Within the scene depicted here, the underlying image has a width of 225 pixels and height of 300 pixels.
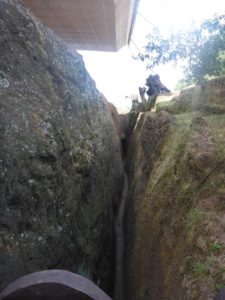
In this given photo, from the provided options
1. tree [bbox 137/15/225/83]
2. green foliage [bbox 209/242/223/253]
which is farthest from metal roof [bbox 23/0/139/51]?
green foliage [bbox 209/242/223/253]

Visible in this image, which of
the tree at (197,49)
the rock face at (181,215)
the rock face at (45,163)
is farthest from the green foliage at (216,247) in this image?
the tree at (197,49)

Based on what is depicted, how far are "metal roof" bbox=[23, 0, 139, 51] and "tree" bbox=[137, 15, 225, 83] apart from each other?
4.49m

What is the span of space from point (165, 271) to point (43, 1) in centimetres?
1177

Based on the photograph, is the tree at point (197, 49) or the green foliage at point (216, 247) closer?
the green foliage at point (216, 247)

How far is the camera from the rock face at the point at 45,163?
3.81 m

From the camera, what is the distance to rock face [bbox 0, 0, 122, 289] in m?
3.81

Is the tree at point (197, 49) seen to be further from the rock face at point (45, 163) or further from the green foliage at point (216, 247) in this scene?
the green foliage at point (216, 247)

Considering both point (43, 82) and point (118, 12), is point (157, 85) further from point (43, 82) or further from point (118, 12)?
point (43, 82)

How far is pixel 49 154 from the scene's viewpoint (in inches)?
178

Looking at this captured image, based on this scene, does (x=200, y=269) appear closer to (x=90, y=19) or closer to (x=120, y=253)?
(x=120, y=253)

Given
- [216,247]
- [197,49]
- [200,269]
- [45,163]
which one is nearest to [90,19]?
[197,49]

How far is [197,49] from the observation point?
7.76m

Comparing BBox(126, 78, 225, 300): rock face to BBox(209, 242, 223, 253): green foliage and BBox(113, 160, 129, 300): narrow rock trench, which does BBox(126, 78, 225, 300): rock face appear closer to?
BBox(209, 242, 223, 253): green foliage

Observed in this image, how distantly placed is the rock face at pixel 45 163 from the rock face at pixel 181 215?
886 millimetres
